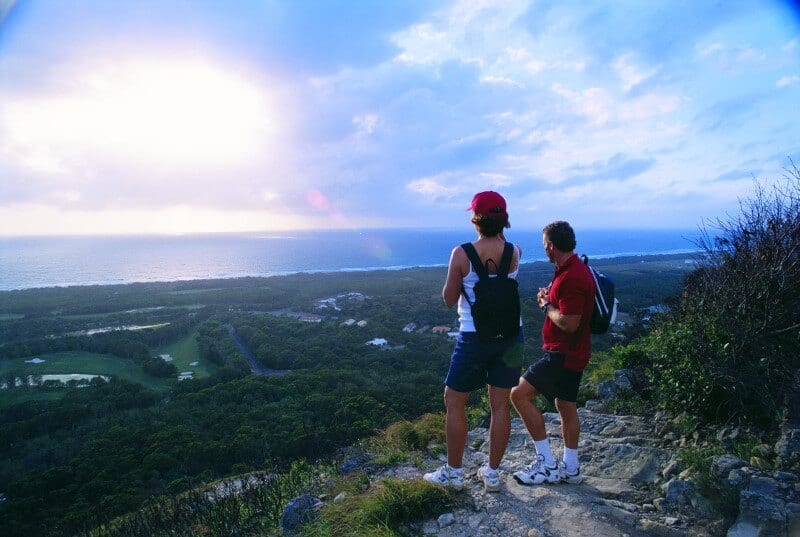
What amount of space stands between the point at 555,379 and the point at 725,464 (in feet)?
3.22

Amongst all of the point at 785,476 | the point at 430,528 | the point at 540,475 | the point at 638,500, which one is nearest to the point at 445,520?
the point at 430,528

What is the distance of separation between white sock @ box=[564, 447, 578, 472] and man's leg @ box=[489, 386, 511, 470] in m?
0.46

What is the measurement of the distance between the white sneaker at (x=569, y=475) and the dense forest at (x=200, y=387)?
13.1ft

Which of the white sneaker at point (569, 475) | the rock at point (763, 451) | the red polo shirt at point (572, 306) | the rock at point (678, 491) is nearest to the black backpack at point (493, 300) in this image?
the red polo shirt at point (572, 306)

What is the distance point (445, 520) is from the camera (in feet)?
7.68

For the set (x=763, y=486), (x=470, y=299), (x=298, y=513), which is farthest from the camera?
(x=298, y=513)

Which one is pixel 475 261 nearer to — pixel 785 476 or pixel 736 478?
pixel 736 478

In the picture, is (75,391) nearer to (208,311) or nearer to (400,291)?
(208,311)

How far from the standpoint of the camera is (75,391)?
67.5ft

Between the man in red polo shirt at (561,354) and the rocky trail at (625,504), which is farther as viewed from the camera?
the man in red polo shirt at (561,354)

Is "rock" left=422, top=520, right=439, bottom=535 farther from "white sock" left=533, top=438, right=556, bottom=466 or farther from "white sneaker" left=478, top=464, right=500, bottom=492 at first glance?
"white sock" left=533, top=438, right=556, bottom=466

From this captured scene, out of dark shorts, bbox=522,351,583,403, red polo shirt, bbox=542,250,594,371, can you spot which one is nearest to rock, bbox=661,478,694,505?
dark shorts, bbox=522,351,583,403

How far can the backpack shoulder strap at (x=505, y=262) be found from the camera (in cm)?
227

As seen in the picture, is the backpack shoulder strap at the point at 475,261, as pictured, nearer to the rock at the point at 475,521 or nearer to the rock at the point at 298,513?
the rock at the point at 475,521
